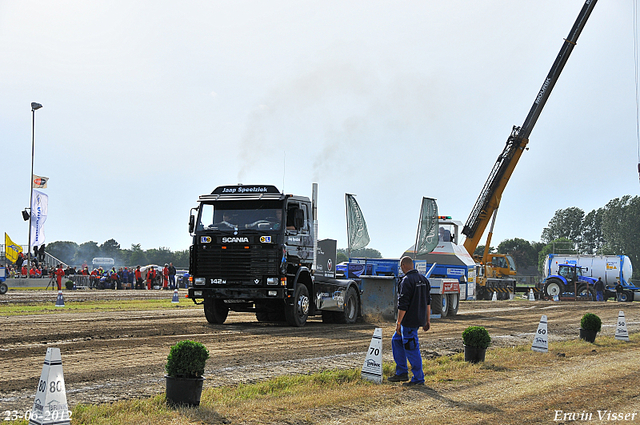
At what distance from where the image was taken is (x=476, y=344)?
1112 centimetres

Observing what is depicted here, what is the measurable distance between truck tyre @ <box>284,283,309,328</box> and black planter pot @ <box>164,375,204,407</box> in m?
9.04

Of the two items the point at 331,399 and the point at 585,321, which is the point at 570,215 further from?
the point at 331,399

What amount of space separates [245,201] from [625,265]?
125ft

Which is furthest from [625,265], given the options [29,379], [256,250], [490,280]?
[29,379]

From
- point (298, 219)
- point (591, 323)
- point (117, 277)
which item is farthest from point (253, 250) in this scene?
point (117, 277)

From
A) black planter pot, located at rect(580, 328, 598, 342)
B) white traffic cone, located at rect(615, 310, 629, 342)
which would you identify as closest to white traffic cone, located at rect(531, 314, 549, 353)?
black planter pot, located at rect(580, 328, 598, 342)

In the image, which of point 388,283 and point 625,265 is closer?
point 388,283

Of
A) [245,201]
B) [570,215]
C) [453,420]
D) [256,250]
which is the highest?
[570,215]

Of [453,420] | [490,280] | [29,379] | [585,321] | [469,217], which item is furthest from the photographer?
[490,280]

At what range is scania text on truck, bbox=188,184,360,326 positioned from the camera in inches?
609

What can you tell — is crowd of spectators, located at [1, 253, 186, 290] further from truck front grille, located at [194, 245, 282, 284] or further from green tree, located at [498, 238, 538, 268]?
green tree, located at [498, 238, 538, 268]

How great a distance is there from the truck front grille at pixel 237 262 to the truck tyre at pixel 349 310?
3.79 metres

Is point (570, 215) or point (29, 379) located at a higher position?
point (570, 215)

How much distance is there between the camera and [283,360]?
10781mm
